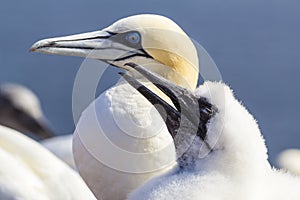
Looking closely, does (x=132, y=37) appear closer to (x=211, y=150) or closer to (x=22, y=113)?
(x=211, y=150)

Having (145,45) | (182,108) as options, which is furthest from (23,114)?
(182,108)

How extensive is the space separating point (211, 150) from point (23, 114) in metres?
3.51

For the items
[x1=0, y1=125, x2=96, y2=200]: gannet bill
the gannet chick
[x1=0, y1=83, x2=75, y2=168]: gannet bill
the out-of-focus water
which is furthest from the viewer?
the out-of-focus water

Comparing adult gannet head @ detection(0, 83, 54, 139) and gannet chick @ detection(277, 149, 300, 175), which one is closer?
gannet chick @ detection(277, 149, 300, 175)

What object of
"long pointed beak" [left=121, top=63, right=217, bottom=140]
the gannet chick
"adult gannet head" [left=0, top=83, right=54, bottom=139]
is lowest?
"adult gannet head" [left=0, top=83, right=54, bottom=139]

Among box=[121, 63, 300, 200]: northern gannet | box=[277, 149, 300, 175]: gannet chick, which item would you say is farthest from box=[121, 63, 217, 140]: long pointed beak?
box=[277, 149, 300, 175]: gannet chick

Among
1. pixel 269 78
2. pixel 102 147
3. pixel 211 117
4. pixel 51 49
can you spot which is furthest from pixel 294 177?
pixel 269 78

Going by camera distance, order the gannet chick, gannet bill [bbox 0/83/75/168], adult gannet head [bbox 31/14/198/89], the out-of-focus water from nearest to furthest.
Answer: adult gannet head [bbox 31/14/198/89], the gannet chick, gannet bill [bbox 0/83/75/168], the out-of-focus water

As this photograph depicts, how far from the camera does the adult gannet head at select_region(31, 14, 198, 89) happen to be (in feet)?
6.29

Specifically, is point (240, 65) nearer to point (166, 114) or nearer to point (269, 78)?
point (269, 78)

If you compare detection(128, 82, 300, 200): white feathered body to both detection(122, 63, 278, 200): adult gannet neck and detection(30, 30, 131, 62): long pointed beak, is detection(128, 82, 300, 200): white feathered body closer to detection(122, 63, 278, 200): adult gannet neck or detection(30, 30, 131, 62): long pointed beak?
detection(122, 63, 278, 200): adult gannet neck

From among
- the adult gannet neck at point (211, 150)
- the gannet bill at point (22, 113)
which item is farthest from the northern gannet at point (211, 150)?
the gannet bill at point (22, 113)

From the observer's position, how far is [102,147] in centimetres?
187

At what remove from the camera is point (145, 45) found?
1.93 m
